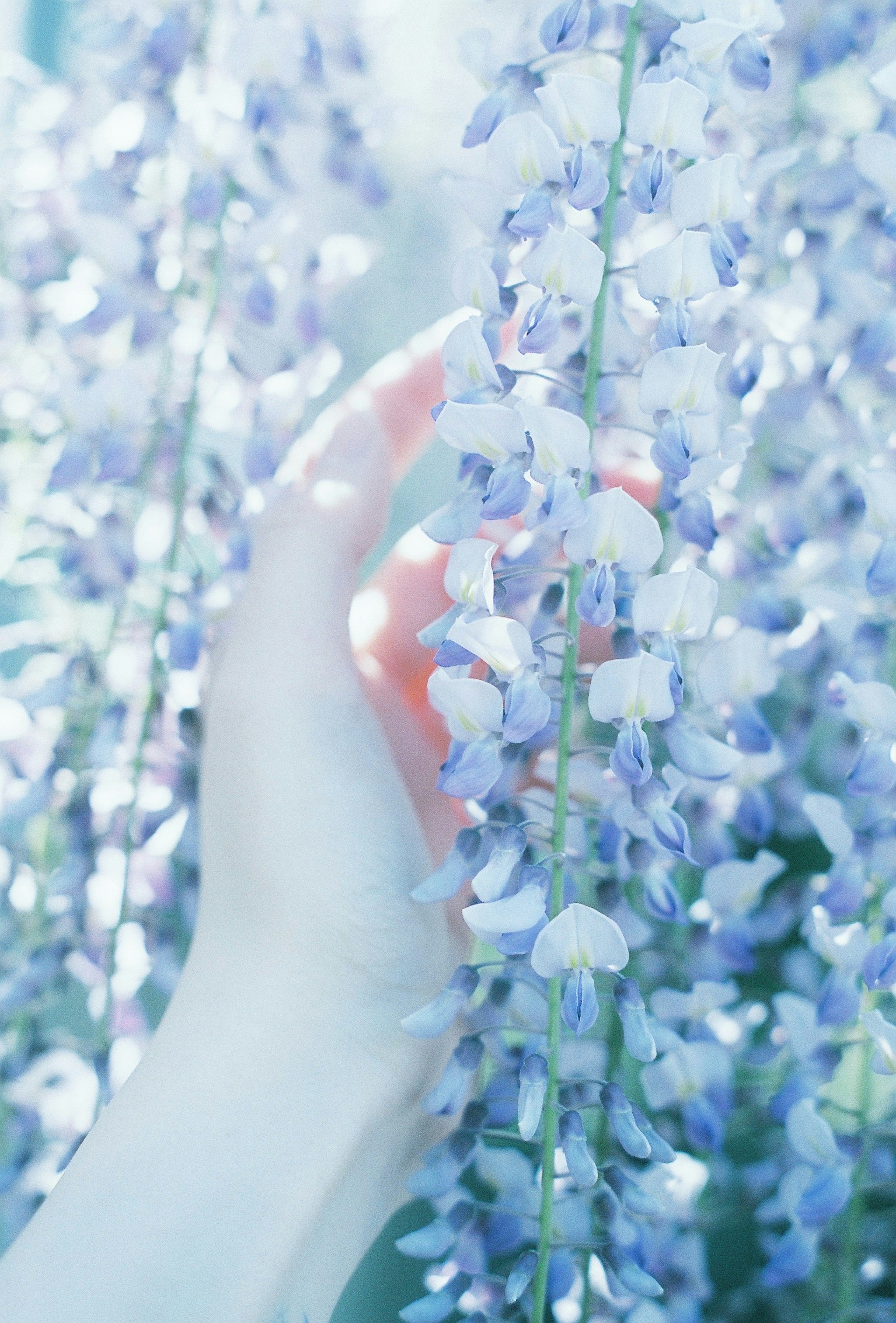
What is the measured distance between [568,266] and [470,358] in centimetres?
7

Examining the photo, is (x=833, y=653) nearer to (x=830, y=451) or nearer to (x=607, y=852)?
(x=830, y=451)

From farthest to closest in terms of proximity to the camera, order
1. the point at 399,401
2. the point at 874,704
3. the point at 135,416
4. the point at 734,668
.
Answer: the point at 399,401
the point at 135,416
the point at 734,668
the point at 874,704

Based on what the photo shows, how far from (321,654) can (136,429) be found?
23 centimetres

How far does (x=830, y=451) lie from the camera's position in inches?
32.2

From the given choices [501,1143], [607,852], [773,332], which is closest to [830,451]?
[773,332]

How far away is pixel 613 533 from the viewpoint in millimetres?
578

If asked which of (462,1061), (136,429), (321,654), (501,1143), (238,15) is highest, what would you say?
(238,15)

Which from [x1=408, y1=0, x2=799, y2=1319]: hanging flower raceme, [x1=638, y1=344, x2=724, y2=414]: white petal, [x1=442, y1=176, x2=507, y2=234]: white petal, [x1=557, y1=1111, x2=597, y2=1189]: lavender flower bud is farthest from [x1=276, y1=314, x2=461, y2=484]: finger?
[x1=557, y1=1111, x2=597, y2=1189]: lavender flower bud

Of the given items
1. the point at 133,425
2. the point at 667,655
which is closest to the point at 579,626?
the point at 667,655

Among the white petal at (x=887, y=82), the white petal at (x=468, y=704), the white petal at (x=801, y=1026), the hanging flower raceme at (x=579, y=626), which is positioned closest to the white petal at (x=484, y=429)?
the hanging flower raceme at (x=579, y=626)

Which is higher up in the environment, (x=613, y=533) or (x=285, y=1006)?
(x=613, y=533)

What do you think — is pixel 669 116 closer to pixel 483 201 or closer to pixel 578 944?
pixel 483 201

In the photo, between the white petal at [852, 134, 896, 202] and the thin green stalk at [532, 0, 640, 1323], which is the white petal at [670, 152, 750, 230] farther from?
the white petal at [852, 134, 896, 202]

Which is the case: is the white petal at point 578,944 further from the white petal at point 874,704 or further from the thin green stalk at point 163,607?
the thin green stalk at point 163,607
